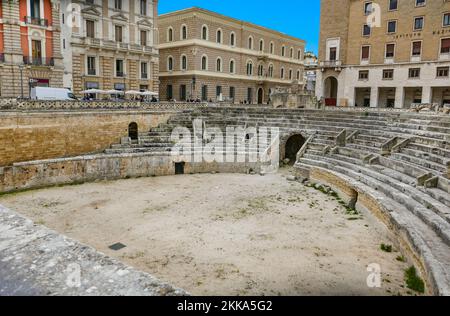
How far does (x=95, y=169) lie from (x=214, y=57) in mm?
25723

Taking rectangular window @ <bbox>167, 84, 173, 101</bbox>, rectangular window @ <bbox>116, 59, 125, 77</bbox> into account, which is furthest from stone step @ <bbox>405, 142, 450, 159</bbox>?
rectangular window @ <bbox>167, 84, 173, 101</bbox>

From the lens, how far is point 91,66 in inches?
1249

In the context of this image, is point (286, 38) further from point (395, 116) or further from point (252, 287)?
point (252, 287)

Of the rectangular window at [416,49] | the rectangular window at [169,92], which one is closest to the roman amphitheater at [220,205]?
the rectangular window at [169,92]

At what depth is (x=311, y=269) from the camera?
8.84m

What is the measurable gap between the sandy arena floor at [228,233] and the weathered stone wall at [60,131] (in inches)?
157

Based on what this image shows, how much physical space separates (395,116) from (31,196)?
18.7 metres

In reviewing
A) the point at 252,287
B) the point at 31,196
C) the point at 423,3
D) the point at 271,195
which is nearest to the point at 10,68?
the point at 31,196

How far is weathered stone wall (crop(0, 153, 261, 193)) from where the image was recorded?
54.1 ft

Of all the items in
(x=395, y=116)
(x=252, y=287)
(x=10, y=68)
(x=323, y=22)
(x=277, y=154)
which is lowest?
(x=252, y=287)

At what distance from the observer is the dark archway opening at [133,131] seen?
24.7 m

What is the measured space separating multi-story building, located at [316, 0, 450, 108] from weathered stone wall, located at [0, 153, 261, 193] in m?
22.8

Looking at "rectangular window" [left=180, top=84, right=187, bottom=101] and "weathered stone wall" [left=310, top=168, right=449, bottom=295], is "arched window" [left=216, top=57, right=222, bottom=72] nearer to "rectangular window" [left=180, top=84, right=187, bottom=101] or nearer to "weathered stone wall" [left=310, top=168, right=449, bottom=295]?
"rectangular window" [left=180, top=84, right=187, bottom=101]

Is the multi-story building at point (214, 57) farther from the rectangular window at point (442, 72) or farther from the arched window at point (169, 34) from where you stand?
the rectangular window at point (442, 72)
